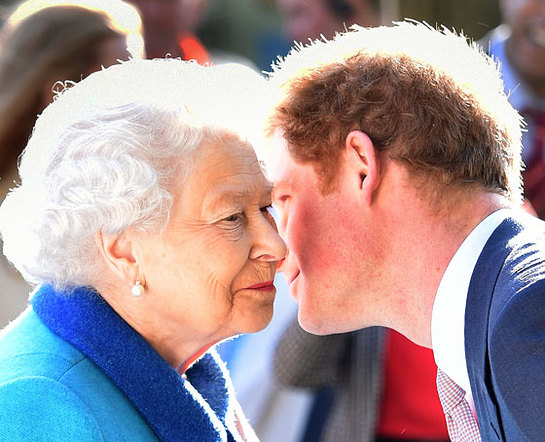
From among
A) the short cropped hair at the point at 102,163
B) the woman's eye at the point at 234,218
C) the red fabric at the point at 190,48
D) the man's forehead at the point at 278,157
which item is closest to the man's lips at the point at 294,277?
the man's forehead at the point at 278,157

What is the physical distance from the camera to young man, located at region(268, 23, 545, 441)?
7.48ft

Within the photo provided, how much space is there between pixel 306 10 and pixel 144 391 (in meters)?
2.87

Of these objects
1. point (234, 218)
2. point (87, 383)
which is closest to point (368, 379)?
point (234, 218)

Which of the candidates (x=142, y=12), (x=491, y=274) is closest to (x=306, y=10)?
(x=142, y=12)

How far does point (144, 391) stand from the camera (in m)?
2.05

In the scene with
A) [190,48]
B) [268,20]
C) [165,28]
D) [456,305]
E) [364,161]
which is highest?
[364,161]

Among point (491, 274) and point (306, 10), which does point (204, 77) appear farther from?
point (306, 10)

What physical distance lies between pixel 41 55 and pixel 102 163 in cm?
180

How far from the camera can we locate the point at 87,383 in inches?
79.1

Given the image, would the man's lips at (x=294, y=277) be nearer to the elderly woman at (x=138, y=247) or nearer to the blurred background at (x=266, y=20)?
the elderly woman at (x=138, y=247)

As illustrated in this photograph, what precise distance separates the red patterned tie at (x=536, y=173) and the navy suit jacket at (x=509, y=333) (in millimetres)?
1739

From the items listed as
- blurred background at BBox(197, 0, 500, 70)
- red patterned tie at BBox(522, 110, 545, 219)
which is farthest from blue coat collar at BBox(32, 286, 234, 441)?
blurred background at BBox(197, 0, 500, 70)

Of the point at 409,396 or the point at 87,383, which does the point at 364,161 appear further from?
the point at 409,396

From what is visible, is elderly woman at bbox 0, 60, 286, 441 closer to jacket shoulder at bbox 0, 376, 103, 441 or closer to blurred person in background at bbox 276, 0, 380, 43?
jacket shoulder at bbox 0, 376, 103, 441
